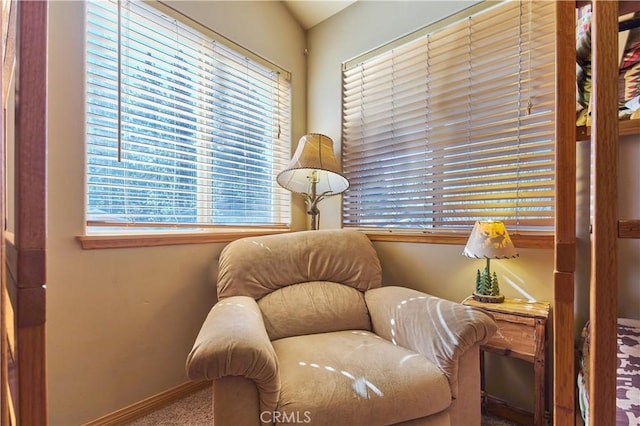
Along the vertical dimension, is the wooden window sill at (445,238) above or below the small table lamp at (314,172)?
below

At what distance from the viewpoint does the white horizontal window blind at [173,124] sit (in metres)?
1.38

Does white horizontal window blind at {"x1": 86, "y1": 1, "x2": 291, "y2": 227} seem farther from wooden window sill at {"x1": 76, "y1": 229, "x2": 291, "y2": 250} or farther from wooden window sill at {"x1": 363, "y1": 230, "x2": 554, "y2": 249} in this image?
wooden window sill at {"x1": 363, "y1": 230, "x2": 554, "y2": 249}

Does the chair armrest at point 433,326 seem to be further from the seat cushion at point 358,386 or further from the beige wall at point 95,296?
the beige wall at point 95,296

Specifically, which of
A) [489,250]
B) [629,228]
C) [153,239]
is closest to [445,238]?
[489,250]

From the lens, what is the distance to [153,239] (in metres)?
1.50

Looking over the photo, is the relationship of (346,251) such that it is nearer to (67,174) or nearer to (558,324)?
(558,324)

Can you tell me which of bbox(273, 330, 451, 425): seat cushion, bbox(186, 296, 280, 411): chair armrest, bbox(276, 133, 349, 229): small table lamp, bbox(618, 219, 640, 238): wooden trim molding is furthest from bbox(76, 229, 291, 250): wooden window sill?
bbox(618, 219, 640, 238): wooden trim molding

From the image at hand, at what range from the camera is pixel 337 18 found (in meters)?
2.26

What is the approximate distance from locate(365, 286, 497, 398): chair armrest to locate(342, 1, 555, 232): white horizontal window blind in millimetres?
580

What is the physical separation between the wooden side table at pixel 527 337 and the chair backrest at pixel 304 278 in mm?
627

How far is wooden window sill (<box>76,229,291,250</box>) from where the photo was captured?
4.27 feet

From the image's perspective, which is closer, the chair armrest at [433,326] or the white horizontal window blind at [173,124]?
the chair armrest at [433,326]

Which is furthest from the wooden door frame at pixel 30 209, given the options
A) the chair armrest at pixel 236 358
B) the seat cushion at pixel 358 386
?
the seat cushion at pixel 358 386

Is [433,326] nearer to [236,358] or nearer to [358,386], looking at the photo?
[358,386]
